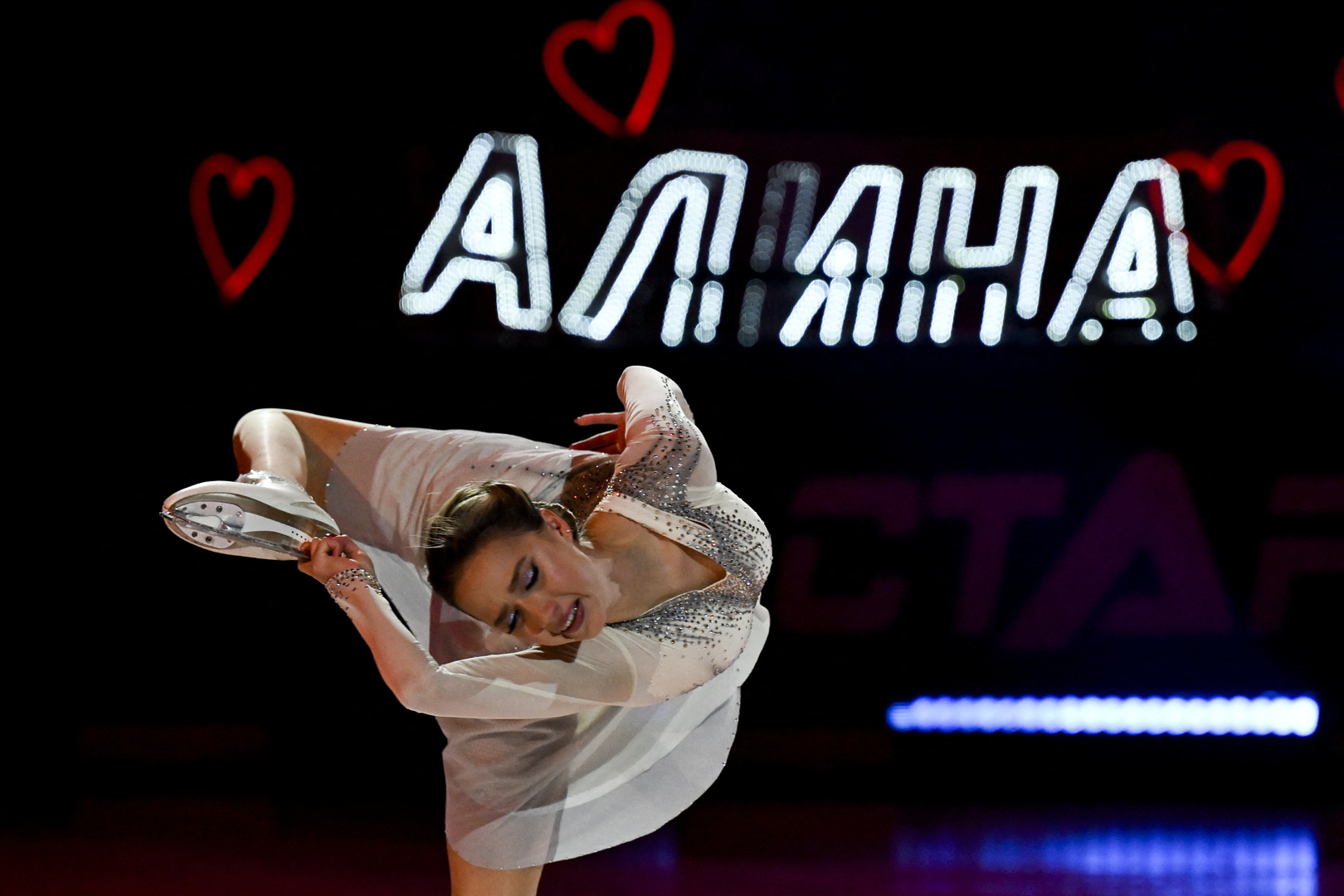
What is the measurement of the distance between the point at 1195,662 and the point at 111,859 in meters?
3.60

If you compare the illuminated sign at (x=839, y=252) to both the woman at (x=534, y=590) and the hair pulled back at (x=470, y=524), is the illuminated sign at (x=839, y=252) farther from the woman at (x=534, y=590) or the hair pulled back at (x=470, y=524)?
the hair pulled back at (x=470, y=524)

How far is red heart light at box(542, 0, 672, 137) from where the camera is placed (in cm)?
385

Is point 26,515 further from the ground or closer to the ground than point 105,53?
closer to the ground

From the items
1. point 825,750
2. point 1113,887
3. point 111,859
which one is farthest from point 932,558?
point 111,859

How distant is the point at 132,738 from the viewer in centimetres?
422

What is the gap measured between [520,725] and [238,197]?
2.68 metres

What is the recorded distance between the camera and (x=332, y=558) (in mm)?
1666

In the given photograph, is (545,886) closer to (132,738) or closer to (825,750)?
(825,750)

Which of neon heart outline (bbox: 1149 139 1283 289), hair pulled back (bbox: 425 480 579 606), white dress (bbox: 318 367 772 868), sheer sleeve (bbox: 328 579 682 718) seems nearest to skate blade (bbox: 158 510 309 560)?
sheer sleeve (bbox: 328 579 682 718)

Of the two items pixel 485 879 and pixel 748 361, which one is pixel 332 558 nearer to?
Answer: pixel 485 879

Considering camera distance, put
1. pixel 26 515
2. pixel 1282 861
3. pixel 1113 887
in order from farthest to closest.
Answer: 1. pixel 26 515
2. pixel 1282 861
3. pixel 1113 887

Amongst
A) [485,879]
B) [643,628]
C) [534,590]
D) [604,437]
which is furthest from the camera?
[604,437]

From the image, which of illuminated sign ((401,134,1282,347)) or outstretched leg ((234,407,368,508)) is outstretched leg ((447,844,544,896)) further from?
illuminated sign ((401,134,1282,347))

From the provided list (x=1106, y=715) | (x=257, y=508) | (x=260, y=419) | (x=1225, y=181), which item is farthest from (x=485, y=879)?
(x=1225, y=181)
